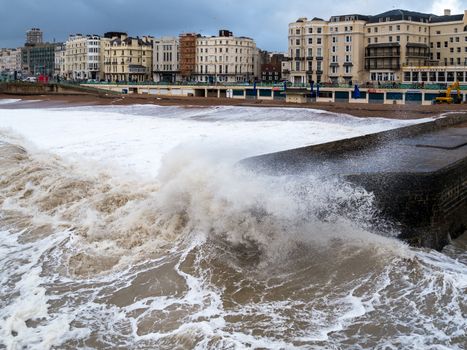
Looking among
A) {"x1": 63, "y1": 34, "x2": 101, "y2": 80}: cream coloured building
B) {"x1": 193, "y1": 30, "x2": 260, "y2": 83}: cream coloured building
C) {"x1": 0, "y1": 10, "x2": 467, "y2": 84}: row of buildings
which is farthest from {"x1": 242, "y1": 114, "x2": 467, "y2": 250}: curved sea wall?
{"x1": 63, "y1": 34, "x2": 101, "y2": 80}: cream coloured building

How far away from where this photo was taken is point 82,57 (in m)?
107

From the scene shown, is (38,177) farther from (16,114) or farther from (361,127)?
(16,114)

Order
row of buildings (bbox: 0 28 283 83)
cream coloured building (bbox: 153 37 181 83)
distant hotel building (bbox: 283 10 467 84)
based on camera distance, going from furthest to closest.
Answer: cream coloured building (bbox: 153 37 181 83)
row of buildings (bbox: 0 28 283 83)
distant hotel building (bbox: 283 10 467 84)

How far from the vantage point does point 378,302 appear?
22.9ft

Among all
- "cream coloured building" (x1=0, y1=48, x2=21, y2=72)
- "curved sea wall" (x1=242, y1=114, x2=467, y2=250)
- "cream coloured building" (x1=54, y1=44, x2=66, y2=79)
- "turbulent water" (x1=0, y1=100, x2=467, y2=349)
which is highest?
"cream coloured building" (x1=0, y1=48, x2=21, y2=72)

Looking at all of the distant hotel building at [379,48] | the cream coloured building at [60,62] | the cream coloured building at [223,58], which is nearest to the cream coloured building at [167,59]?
the cream coloured building at [223,58]

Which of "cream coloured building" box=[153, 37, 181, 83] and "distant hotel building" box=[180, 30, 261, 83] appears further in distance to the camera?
"cream coloured building" box=[153, 37, 181, 83]

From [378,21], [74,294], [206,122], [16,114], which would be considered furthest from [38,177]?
[378,21]

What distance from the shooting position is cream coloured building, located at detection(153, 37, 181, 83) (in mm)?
95438

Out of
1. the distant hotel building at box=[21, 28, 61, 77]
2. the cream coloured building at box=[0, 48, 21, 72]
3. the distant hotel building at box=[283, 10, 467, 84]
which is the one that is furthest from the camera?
the cream coloured building at box=[0, 48, 21, 72]

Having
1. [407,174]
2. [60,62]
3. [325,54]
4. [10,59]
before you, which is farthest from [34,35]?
[407,174]

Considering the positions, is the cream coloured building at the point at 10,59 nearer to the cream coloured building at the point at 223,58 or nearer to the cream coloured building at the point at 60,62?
the cream coloured building at the point at 60,62

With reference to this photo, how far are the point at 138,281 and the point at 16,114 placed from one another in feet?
78.2

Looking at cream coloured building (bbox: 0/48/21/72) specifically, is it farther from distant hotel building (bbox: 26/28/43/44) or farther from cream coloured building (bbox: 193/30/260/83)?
cream coloured building (bbox: 193/30/260/83)
